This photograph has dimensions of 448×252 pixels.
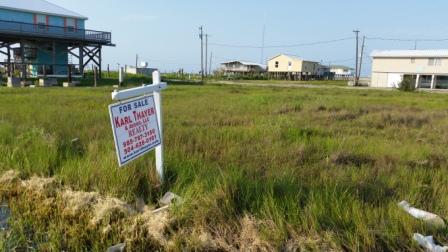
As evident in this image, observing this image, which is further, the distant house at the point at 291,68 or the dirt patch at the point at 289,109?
the distant house at the point at 291,68

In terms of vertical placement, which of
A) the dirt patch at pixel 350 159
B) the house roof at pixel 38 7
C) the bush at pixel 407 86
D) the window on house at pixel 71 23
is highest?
the house roof at pixel 38 7

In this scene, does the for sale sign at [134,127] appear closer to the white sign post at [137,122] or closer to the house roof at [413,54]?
the white sign post at [137,122]

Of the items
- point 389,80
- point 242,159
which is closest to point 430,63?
point 389,80

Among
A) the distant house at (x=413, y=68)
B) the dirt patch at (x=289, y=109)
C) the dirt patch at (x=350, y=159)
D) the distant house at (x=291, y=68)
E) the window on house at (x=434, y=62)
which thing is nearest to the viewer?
the dirt patch at (x=350, y=159)

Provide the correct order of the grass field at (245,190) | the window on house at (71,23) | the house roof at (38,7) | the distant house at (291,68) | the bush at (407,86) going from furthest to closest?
the distant house at (291,68), the bush at (407,86), the window on house at (71,23), the house roof at (38,7), the grass field at (245,190)

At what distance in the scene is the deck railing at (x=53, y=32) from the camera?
2927cm

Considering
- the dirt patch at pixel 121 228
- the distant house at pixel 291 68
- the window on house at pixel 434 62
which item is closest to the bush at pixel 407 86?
the window on house at pixel 434 62

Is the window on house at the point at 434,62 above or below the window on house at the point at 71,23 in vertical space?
below

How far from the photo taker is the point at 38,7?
3453 centimetres

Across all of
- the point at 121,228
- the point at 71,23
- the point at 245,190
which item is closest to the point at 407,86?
the point at 71,23

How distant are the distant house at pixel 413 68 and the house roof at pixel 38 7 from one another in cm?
3853

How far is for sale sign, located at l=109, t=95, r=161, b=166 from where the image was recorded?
3.41 metres

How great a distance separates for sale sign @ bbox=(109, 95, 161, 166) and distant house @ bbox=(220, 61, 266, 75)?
295 feet

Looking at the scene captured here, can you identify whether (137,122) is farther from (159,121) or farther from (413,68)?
(413,68)
